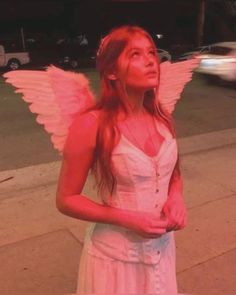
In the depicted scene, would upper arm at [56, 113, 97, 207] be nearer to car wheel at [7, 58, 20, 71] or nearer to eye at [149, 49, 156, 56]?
eye at [149, 49, 156, 56]

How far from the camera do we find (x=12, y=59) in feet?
64.9

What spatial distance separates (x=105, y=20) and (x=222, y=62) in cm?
1785

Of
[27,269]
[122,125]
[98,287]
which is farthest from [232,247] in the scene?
[122,125]

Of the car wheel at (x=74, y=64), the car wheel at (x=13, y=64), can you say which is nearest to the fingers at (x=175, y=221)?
the car wheel at (x=13, y=64)

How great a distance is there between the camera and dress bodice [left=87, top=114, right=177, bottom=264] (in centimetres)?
149

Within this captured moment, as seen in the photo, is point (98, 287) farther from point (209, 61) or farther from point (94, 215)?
point (209, 61)

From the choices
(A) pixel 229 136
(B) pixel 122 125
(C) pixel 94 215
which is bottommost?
(A) pixel 229 136

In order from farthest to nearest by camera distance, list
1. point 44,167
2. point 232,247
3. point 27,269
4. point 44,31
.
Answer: point 44,31, point 44,167, point 232,247, point 27,269

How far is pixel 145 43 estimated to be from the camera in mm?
1488

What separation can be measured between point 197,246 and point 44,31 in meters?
26.1

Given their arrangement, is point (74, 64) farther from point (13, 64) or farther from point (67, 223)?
point (67, 223)

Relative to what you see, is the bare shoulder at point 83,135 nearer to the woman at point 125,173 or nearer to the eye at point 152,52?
the woman at point 125,173

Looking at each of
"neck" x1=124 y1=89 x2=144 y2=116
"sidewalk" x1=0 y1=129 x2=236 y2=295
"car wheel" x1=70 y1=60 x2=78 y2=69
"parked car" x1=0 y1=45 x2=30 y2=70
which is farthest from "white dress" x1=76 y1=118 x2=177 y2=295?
"car wheel" x1=70 y1=60 x2=78 y2=69

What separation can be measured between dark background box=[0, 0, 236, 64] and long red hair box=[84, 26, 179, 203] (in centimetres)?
2369
